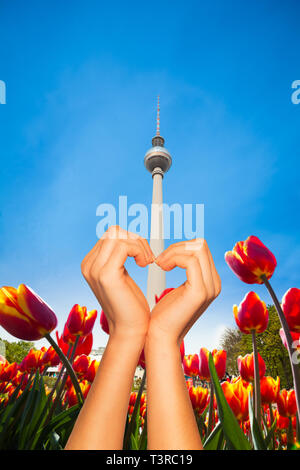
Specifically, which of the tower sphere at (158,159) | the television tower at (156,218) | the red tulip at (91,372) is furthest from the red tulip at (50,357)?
the tower sphere at (158,159)

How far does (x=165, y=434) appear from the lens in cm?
82

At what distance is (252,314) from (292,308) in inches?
14.1

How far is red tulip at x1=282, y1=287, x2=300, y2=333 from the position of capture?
4.66ft

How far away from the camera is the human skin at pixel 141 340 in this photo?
818mm

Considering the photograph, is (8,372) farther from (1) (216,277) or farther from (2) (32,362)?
(1) (216,277)

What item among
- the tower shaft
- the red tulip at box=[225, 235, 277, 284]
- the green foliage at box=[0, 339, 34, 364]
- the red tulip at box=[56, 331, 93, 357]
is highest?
the tower shaft

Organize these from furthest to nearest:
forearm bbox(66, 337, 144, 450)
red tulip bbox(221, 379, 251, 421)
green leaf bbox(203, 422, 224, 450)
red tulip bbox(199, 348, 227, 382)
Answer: red tulip bbox(199, 348, 227, 382), red tulip bbox(221, 379, 251, 421), green leaf bbox(203, 422, 224, 450), forearm bbox(66, 337, 144, 450)

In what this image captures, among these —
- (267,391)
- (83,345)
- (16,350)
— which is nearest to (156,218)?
(16,350)

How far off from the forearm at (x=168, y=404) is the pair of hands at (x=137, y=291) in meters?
0.06

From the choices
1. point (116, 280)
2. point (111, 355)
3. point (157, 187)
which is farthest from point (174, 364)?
point (157, 187)

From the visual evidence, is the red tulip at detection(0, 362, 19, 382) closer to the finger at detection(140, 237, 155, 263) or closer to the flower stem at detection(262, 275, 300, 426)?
the finger at detection(140, 237, 155, 263)

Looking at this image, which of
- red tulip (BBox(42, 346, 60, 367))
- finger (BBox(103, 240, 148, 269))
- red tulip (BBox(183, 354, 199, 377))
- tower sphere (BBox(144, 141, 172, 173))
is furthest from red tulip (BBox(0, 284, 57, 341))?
tower sphere (BBox(144, 141, 172, 173))

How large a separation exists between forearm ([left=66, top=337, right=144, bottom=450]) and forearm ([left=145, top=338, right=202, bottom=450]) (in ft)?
0.26
